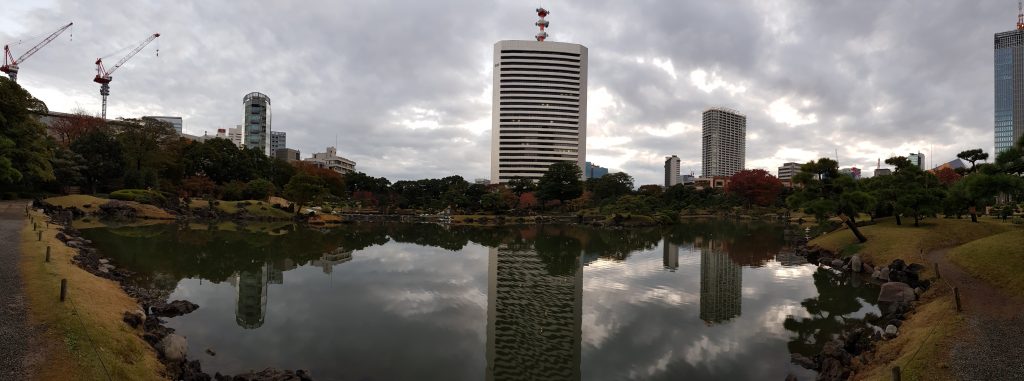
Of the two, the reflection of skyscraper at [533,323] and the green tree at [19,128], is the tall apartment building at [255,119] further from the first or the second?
the reflection of skyscraper at [533,323]

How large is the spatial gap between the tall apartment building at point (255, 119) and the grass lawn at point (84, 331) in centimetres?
13343

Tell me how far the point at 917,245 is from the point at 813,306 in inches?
407

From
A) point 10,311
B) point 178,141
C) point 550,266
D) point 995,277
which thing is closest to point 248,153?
point 178,141

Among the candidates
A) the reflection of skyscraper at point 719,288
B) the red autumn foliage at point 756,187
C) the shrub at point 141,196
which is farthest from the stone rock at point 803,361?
the red autumn foliage at point 756,187

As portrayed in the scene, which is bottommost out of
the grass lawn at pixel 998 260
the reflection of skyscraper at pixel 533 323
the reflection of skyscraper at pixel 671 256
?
the reflection of skyscraper at pixel 533 323

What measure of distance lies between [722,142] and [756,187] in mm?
118329

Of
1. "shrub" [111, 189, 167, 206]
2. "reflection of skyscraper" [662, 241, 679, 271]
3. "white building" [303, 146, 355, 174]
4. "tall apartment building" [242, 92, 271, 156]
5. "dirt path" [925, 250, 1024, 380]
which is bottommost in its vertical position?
"reflection of skyscraper" [662, 241, 679, 271]

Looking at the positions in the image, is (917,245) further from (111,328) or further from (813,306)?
(111,328)

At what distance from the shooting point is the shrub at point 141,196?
44.6 metres

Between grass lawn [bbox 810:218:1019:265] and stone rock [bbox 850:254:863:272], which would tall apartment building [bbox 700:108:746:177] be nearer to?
grass lawn [bbox 810:218:1019:265]

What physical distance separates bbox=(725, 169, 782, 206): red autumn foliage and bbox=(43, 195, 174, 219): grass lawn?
267 feet

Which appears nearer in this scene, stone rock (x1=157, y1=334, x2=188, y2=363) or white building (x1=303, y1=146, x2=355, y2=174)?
stone rock (x1=157, y1=334, x2=188, y2=363)

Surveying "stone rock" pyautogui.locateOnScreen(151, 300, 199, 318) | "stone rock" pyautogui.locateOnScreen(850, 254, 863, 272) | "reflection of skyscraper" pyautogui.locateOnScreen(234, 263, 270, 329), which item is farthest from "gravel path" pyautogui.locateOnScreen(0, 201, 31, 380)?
"stone rock" pyautogui.locateOnScreen(850, 254, 863, 272)

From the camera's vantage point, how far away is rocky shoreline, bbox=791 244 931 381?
30.1ft
